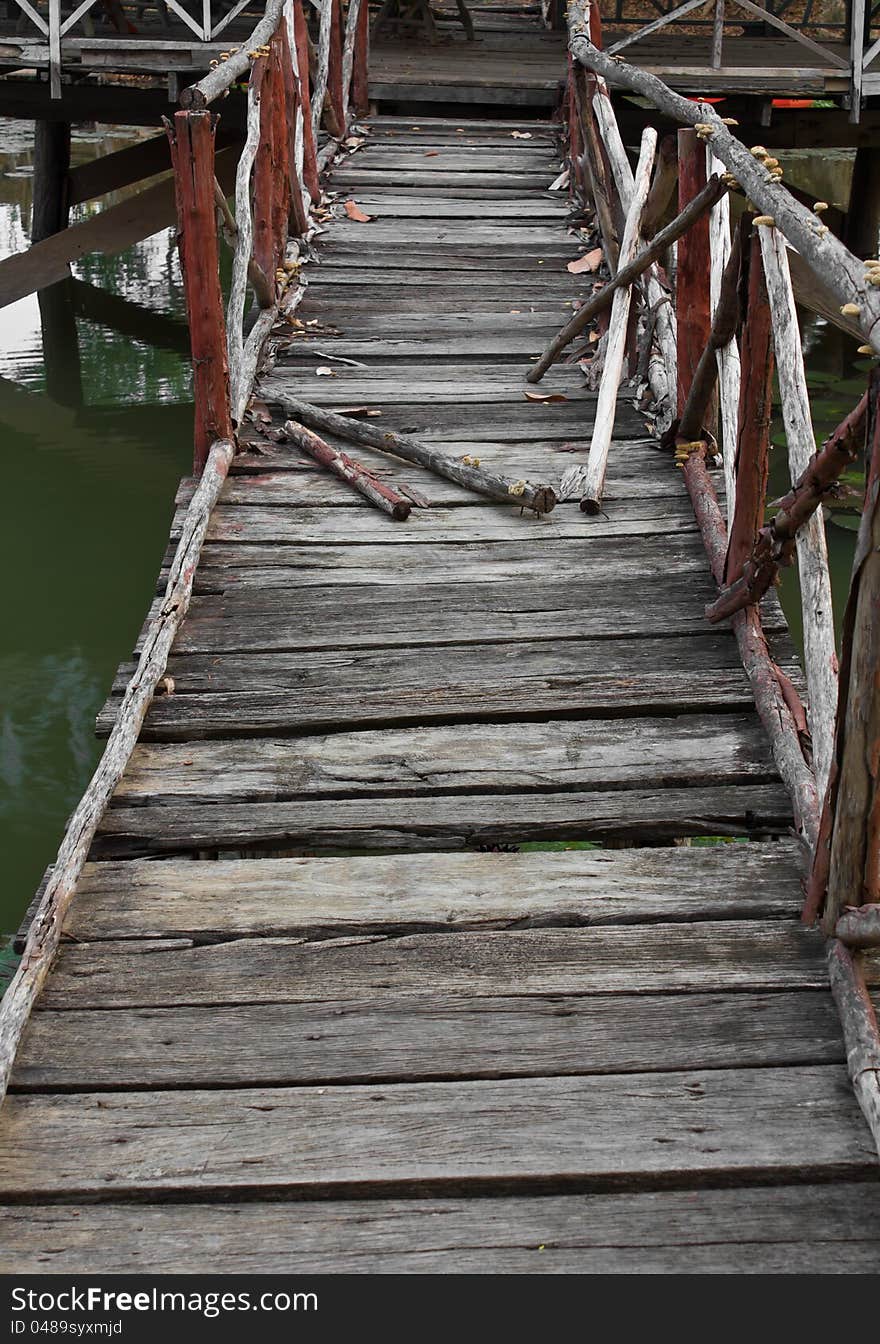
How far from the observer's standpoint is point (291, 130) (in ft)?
18.3

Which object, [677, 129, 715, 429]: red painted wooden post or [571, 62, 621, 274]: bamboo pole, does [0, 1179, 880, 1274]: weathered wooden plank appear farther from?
[571, 62, 621, 274]: bamboo pole

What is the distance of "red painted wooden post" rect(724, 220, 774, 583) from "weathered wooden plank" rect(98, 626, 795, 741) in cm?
24

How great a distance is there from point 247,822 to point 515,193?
16.6 ft

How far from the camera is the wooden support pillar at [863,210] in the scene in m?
9.66

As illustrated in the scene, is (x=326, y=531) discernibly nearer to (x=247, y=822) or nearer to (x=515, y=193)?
(x=247, y=822)

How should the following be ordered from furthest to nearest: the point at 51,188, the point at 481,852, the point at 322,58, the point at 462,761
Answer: the point at 51,188, the point at 322,58, the point at 462,761, the point at 481,852

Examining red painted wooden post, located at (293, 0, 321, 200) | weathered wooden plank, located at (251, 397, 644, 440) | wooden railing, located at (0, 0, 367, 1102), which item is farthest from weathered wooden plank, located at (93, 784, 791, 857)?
red painted wooden post, located at (293, 0, 321, 200)

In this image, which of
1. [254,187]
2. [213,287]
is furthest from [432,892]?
[254,187]

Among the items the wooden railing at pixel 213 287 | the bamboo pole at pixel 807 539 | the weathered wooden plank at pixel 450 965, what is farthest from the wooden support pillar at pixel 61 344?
the weathered wooden plank at pixel 450 965

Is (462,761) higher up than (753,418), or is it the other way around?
(753,418)

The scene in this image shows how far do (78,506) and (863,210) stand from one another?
6.13 metres

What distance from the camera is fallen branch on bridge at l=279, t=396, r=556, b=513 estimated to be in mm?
3625

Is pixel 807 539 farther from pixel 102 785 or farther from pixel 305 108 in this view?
pixel 305 108
